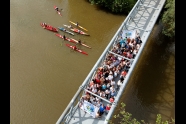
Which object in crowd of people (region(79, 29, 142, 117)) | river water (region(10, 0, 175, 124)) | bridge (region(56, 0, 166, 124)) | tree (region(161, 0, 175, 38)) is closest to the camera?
bridge (region(56, 0, 166, 124))

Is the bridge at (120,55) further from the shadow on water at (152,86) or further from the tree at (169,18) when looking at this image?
the shadow on water at (152,86)

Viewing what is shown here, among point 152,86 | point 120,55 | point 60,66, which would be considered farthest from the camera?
point 60,66

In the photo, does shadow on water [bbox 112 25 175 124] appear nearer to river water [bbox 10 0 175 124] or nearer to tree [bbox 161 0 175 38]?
river water [bbox 10 0 175 124]

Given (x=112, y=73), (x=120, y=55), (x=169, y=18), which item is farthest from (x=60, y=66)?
(x=169, y=18)

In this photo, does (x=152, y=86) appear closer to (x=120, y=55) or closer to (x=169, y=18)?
(x=120, y=55)

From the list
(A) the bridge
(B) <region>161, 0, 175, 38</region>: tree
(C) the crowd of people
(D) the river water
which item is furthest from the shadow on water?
(A) the bridge

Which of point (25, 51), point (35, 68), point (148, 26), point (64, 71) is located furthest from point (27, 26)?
point (148, 26)

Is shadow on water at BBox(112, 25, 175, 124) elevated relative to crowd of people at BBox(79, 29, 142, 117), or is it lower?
lower

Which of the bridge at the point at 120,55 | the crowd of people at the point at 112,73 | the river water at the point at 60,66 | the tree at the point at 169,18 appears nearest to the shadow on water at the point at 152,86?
the river water at the point at 60,66
